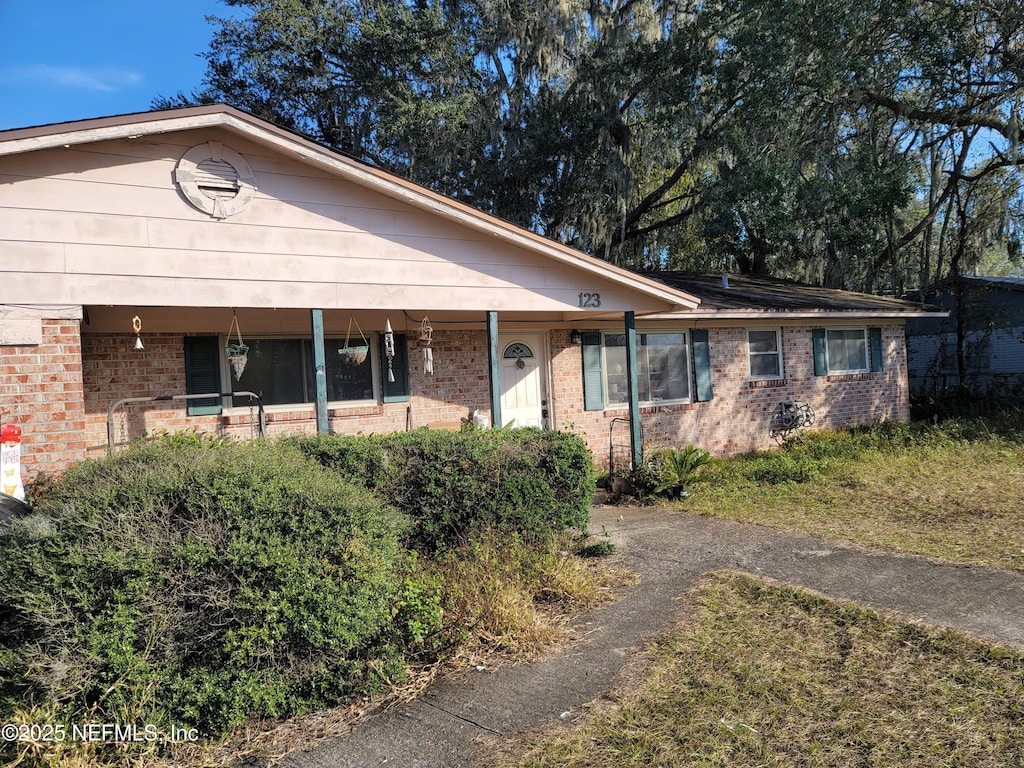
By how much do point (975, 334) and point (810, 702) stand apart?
64.3ft

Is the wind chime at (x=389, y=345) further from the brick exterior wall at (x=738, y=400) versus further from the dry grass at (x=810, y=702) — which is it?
the dry grass at (x=810, y=702)

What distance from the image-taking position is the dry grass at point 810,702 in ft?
11.5

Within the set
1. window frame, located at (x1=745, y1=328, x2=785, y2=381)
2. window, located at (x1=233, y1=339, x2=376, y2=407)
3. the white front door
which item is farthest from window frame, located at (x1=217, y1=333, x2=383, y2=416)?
window frame, located at (x1=745, y1=328, x2=785, y2=381)

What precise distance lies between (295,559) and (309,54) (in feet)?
64.6

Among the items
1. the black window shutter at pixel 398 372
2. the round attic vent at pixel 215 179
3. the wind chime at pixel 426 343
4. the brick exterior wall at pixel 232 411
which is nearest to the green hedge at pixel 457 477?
the brick exterior wall at pixel 232 411

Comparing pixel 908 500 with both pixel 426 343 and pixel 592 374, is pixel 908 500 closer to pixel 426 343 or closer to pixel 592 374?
pixel 592 374

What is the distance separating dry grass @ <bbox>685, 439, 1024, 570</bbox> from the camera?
24.2ft

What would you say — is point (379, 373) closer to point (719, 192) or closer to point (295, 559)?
point (295, 559)

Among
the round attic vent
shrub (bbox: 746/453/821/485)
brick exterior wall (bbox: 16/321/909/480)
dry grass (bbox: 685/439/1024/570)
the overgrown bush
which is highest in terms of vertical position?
the round attic vent

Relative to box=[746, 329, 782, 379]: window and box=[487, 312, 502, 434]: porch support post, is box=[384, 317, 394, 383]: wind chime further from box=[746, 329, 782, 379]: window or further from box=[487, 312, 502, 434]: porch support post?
box=[746, 329, 782, 379]: window

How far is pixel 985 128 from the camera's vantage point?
18547mm

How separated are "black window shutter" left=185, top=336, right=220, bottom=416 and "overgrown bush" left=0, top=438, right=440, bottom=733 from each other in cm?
519

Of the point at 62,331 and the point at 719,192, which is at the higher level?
the point at 719,192

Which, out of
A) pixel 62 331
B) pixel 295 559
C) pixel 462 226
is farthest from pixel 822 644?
pixel 62 331
